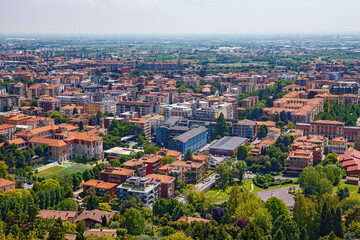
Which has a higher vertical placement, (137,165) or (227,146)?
(137,165)

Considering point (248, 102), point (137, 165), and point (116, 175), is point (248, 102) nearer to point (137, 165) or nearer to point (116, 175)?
point (137, 165)

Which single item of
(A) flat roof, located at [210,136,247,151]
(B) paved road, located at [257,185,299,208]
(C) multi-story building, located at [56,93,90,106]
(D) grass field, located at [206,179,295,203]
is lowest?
(D) grass field, located at [206,179,295,203]

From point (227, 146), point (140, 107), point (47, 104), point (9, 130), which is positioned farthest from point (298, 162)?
point (47, 104)

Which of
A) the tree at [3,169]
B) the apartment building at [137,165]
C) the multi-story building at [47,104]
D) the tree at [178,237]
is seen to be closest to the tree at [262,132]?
the apartment building at [137,165]

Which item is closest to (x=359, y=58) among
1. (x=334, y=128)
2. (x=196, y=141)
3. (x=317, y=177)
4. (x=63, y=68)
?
(x=63, y=68)

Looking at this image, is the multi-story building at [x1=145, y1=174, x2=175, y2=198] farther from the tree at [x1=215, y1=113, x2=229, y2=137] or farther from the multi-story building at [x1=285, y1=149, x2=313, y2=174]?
the tree at [x1=215, y1=113, x2=229, y2=137]

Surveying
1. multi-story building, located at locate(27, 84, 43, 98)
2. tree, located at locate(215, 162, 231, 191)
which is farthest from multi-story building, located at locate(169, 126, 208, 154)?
multi-story building, located at locate(27, 84, 43, 98)
